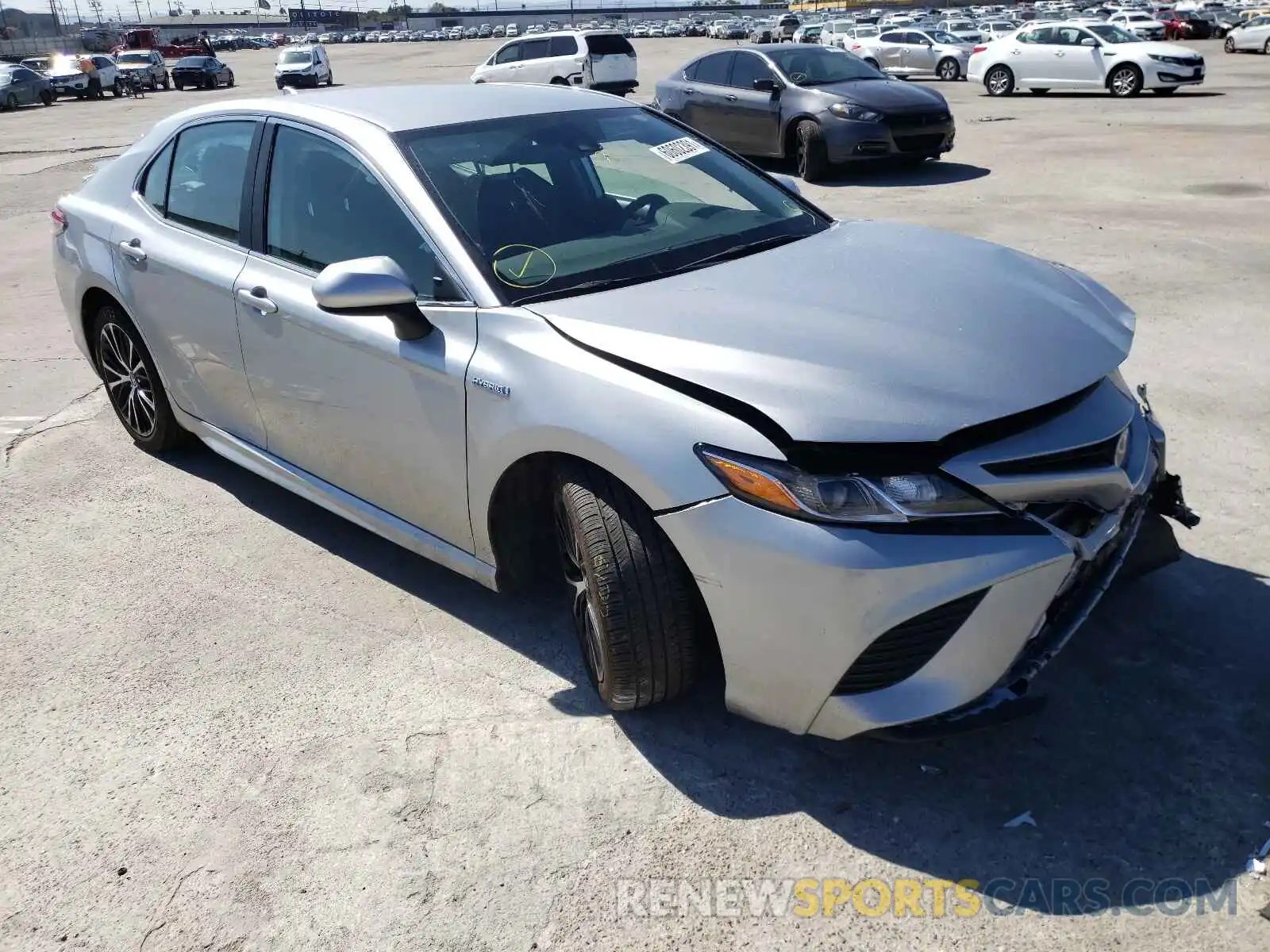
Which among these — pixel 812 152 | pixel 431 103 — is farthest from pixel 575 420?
pixel 812 152

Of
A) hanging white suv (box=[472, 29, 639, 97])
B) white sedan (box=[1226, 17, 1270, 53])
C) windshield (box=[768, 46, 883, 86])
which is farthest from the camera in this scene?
white sedan (box=[1226, 17, 1270, 53])

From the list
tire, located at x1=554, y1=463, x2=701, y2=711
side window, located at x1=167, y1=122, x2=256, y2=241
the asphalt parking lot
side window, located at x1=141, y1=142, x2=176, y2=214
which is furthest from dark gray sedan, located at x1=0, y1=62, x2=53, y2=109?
tire, located at x1=554, y1=463, x2=701, y2=711

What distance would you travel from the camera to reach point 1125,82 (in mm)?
21906

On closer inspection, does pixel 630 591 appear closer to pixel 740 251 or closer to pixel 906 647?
pixel 906 647

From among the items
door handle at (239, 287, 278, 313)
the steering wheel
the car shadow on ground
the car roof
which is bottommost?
the car shadow on ground

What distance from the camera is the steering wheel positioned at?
3.61 m

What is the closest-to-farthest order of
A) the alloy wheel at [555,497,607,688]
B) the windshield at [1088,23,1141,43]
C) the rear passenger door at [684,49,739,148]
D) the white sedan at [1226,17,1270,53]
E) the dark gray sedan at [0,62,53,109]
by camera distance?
the alloy wheel at [555,497,607,688] → the rear passenger door at [684,49,739,148] → the windshield at [1088,23,1141,43] → the white sedan at [1226,17,1270,53] → the dark gray sedan at [0,62,53,109]

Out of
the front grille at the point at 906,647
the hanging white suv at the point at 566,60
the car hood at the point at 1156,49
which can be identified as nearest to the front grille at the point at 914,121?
the front grille at the point at 906,647

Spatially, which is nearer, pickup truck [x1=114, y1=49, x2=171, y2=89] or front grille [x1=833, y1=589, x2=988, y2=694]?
front grille [x1=833, y1=589, x2=988, y2=694]

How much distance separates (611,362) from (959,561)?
977 mm

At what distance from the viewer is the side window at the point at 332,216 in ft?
10.8

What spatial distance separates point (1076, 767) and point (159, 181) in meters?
4.07

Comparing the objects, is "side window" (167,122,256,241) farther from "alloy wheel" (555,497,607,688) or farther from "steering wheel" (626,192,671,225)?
"alloy wheel" (555,497,607,688)

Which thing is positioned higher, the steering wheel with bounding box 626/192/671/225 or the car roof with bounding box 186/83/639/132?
A: the car roof with bounding box 186/83/639/132
